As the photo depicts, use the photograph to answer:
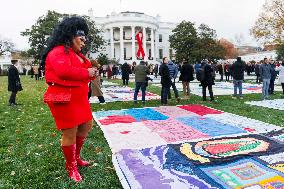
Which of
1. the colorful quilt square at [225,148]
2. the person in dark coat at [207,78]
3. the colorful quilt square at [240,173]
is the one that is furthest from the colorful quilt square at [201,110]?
the colorful quilt square at [240,173]

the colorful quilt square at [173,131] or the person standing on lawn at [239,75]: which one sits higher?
the person standing on lawn at [239,75]

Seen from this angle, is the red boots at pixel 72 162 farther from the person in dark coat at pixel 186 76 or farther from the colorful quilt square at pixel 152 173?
the person in dark coat at pixel 186 76

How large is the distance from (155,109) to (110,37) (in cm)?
5974

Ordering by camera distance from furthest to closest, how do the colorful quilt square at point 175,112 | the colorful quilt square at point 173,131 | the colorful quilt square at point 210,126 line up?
1. the colorful quilt square at point 175,112
2. the colorful quilt square at point 210,126
3. the colorful quilt square at point 173,131

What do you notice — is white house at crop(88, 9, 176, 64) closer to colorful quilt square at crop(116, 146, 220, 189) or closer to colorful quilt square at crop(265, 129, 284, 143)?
colorful quilt square at crop(265, 129, 284, 143)

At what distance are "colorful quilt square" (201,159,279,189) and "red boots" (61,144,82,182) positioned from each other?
65.2 inches

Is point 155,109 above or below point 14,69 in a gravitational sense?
below

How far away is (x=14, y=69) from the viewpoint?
12531 mm

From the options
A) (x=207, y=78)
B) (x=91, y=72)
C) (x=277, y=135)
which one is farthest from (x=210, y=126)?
(x=207, y=78)

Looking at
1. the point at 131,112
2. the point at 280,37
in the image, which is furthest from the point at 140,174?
the point at 280,37

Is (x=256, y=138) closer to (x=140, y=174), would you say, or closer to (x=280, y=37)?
(x=140, y=174)

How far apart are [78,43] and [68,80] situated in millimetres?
552

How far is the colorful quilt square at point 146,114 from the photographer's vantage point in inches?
344

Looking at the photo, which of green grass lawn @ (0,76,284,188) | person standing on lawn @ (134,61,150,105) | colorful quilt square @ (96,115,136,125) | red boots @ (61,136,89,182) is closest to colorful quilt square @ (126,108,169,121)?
colorful quilt square @ (96,115,136,125)
